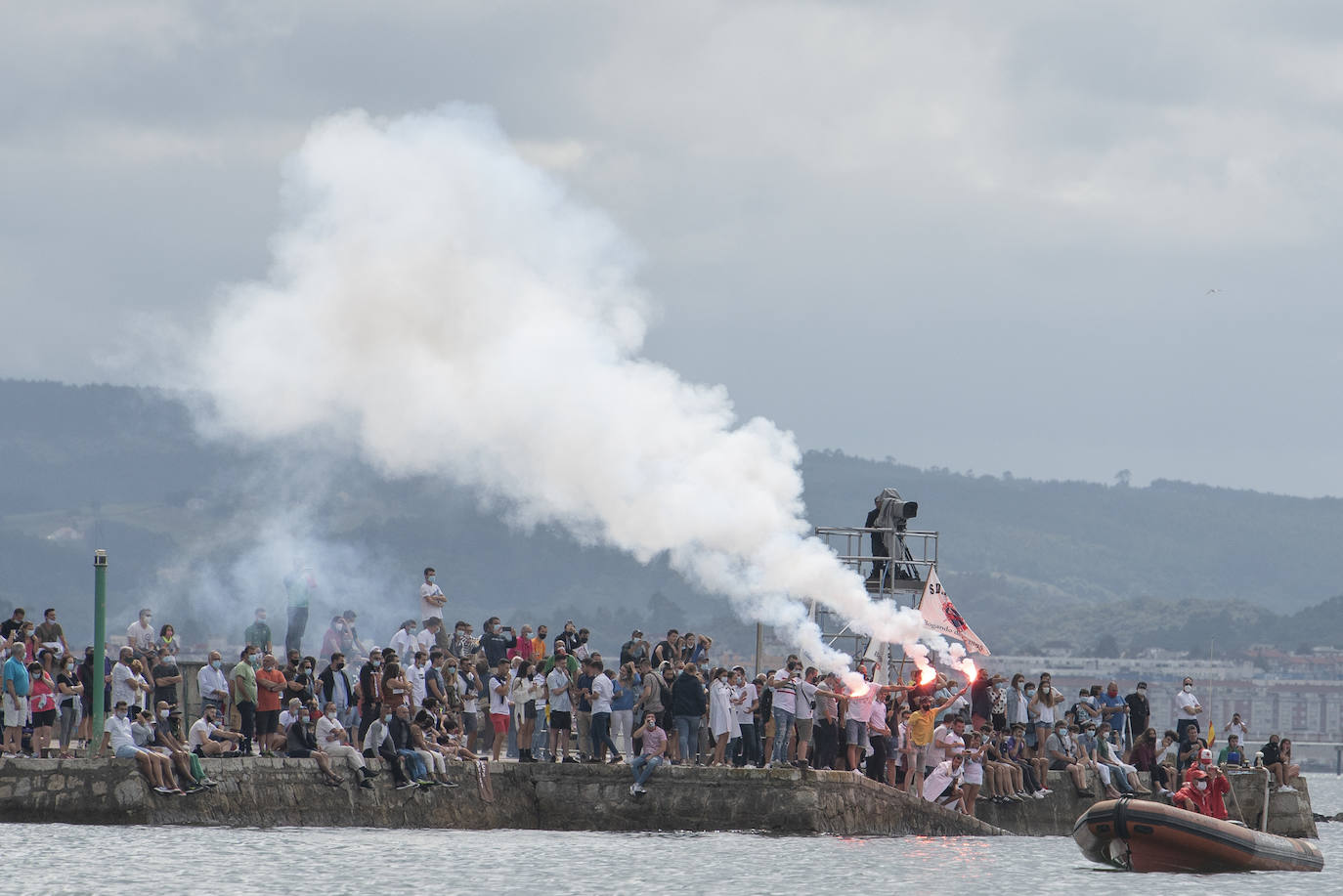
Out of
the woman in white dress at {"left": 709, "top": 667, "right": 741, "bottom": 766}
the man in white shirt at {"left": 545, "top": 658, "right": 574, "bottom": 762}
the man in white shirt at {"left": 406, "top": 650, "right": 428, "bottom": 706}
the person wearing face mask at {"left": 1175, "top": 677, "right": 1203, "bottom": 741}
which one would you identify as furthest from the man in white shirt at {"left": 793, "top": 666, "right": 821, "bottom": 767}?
the person wearing face mask at {"left": 1175, "top": 677, "right": 1203, "bottom": 741}

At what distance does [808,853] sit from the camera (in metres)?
34.6

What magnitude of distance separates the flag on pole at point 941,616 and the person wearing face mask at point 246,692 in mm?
12564

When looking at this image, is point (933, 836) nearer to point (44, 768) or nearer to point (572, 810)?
point (572, 810)

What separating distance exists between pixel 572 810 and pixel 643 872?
9.76ft

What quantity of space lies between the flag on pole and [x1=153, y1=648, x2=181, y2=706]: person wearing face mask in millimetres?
13413

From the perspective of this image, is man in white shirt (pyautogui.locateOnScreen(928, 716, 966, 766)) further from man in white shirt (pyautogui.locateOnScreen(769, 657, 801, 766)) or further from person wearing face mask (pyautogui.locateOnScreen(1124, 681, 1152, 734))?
person wearing face mask (pyautogui.locateOnScreen(1124, 681, 1152, 734))

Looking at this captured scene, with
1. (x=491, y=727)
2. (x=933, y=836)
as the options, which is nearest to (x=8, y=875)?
(x=491, y=727)

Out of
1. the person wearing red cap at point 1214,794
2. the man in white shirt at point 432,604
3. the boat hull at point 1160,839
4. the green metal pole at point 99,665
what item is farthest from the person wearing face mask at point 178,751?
the person wearing red cap at point 1214,794

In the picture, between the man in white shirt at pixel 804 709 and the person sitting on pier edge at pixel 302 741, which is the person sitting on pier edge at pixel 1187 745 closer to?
the man in white shirt at pixel 804 709

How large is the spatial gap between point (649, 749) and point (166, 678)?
7.69 meters

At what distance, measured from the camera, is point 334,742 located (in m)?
33.7

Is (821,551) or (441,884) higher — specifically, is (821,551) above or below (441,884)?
above

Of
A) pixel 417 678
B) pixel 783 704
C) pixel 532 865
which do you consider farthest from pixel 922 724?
pixel 417 678

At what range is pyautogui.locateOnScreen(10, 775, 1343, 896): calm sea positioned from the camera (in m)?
30.5
